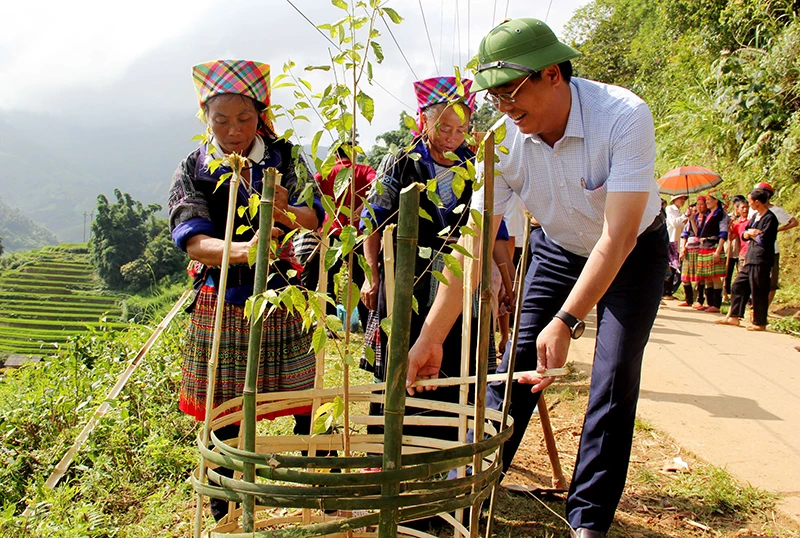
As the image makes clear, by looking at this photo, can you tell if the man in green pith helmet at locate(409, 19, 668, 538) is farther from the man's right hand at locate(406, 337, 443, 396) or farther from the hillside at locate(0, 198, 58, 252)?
the hillside at locate(0, 198, 58, 252)

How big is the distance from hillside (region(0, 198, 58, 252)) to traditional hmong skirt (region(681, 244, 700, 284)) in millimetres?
168694

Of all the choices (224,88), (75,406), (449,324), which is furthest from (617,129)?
(75,406)

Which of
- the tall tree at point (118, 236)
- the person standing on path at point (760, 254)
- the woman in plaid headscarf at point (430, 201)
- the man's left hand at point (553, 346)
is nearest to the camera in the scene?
the man's left hand at point (553, 346)

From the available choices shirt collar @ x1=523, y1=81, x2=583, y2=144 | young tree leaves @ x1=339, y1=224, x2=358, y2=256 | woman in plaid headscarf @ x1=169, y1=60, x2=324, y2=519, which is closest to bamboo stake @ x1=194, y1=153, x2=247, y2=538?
young tree leaves @ x1=339, y1=224, x2=358, y2=256

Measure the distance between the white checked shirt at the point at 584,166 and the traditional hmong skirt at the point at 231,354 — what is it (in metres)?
0.88

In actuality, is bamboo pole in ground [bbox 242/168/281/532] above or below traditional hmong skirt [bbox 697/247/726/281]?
below

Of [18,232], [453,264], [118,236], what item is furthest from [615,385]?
[18,232]

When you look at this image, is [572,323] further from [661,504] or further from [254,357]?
[661,504]

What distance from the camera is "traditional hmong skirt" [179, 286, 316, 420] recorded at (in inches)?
87.8

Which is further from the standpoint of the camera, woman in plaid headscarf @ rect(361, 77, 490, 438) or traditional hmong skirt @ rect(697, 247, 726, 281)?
traditional hmong skirt @ rect(697, 247, 726, 281)

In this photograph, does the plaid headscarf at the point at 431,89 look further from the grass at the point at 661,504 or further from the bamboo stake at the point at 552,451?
the grass at the point at 661,504

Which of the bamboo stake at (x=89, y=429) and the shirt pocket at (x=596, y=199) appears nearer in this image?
the shirt pocket at (x=596, y=199)

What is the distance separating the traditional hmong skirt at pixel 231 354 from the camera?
223 centimetres

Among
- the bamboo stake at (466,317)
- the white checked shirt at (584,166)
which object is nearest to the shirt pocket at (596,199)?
the white checked shirt at (584,166)
